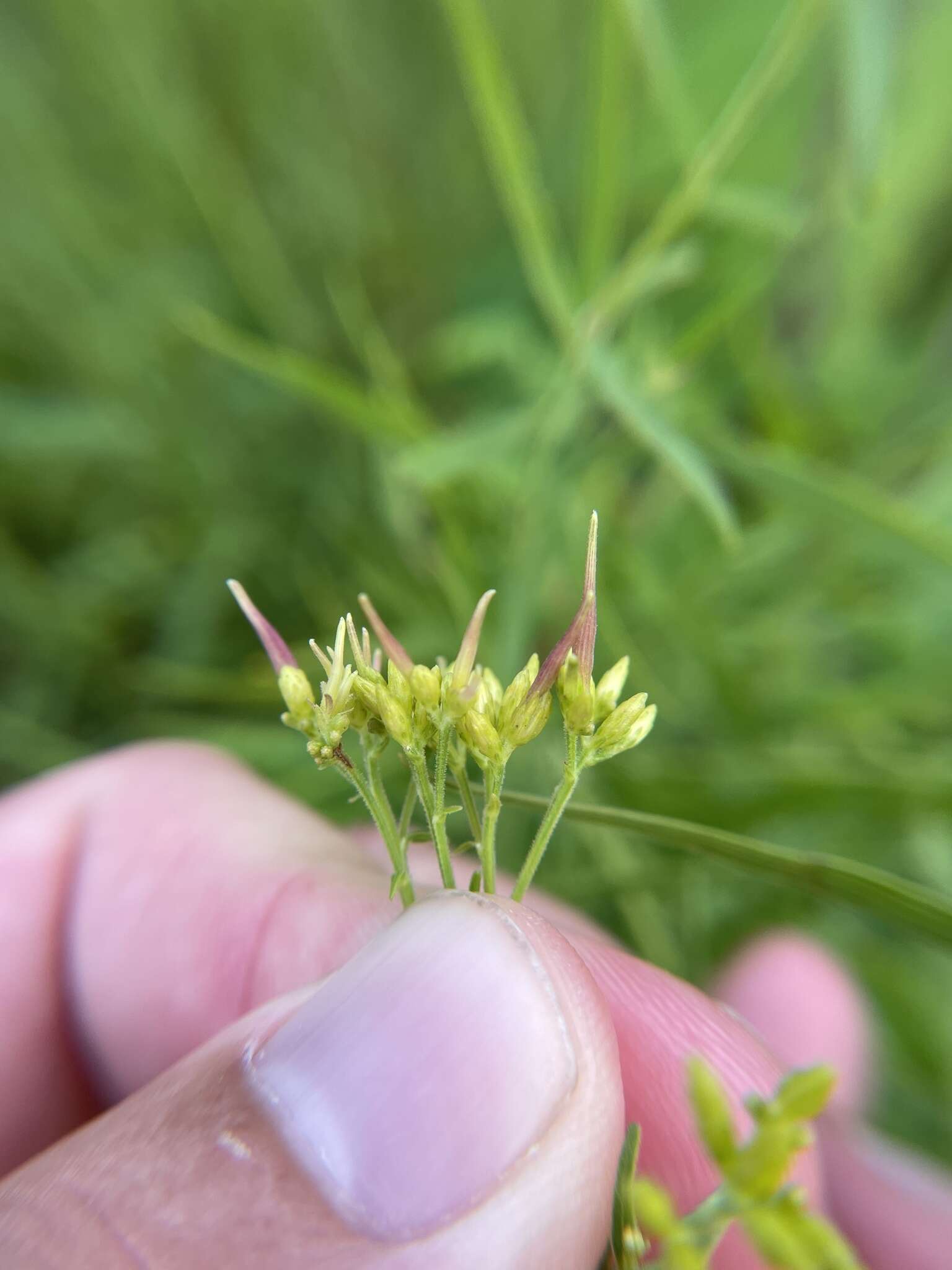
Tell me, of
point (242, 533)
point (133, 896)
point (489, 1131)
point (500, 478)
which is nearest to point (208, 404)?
point (242, 533)

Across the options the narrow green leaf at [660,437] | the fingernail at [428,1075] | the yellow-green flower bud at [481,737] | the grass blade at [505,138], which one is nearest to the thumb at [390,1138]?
the fingernail at [428,1075]

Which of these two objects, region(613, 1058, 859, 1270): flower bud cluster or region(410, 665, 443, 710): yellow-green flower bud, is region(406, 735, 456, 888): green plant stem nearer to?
region(410, 665, 443, 710): yellow-green flower bud

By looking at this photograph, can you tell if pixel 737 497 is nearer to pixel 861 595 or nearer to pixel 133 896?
pixel 861 595

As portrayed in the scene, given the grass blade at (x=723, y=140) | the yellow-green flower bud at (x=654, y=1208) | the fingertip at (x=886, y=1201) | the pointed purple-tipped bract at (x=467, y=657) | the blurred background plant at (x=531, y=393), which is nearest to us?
the yellow-green flower bud at (x=654, y=1208)

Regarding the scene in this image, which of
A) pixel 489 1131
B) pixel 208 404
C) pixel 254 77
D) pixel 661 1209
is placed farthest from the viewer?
pixel 254 77

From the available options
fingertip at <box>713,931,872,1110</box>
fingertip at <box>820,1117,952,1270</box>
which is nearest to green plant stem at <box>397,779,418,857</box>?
fingertip at <box>713,931,872,1110</box>

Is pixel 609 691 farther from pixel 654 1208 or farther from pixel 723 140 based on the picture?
pixel 723 140

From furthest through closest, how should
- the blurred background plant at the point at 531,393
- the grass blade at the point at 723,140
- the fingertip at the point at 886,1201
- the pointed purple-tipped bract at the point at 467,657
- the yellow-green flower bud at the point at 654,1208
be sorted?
the fingertip at the point at 886,1201 → the blurred background plant at the point at 531,393 → the grass blade at the point at 723,140 → the pointed purple-tipped bract at the point at 467,657 → the yellow-green flower bud at the point at 654,1208

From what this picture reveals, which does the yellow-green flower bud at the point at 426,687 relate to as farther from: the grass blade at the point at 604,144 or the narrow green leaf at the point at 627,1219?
the grass blade at the point at 604,144
